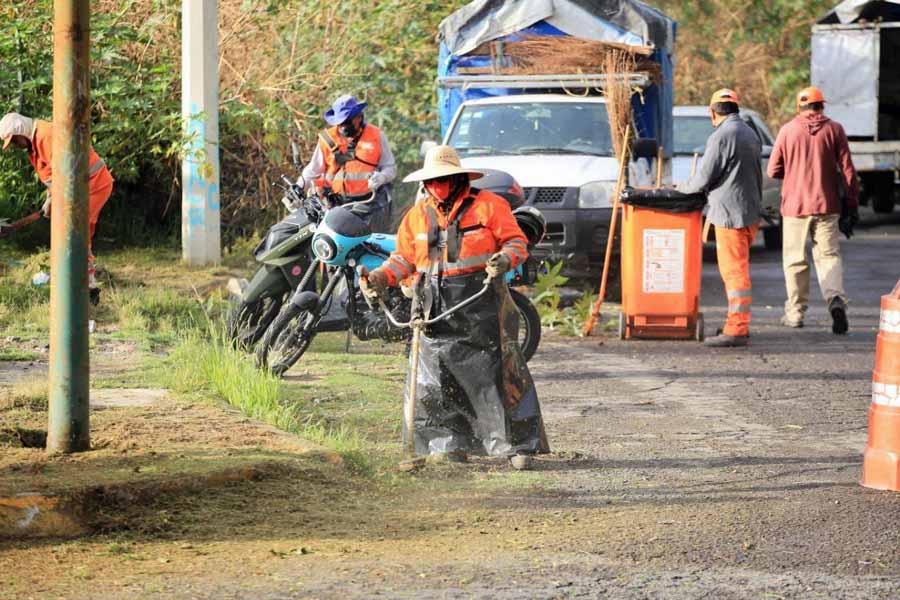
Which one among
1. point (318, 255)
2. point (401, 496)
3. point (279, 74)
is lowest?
point (401, 496)

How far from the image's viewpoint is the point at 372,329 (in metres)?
9.13

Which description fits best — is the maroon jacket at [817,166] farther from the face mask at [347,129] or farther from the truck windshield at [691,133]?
the truck windshield at [691,133]

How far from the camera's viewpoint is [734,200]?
11.3 m

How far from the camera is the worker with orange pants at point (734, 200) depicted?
11227 millimetres

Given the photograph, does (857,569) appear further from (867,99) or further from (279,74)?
(867,99)

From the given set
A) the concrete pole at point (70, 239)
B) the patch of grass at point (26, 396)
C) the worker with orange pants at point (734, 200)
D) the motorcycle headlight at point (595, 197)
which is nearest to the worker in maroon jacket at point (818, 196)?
the worker with orange pants at point (734, 200)

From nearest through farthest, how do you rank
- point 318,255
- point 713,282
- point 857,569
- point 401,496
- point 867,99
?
point 857,569 < point 401,496 < point 318,255 < point 713,282 < point 867,99

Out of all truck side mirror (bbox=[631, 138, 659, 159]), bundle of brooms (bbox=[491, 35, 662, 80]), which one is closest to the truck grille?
truck side mirror (bbox=[631, 138, 659, 159])

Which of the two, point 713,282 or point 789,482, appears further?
point 713,282

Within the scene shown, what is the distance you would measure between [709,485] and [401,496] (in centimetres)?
139

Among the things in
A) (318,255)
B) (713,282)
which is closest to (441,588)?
(318,255)

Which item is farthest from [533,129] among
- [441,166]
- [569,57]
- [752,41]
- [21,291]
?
[752,41]

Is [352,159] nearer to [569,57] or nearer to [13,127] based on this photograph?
[13,127]

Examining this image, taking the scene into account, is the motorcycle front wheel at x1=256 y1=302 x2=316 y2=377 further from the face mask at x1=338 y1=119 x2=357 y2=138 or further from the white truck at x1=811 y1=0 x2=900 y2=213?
the white truck at x1=811 y1=0 x2=900 y2=213
